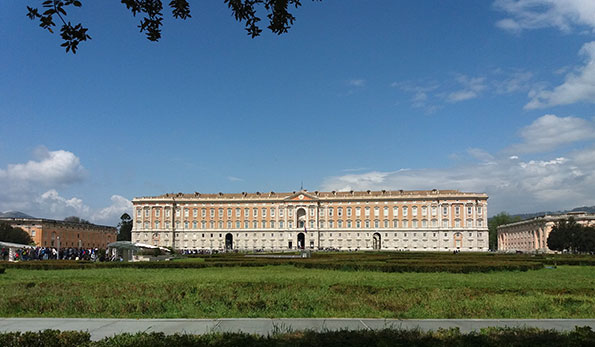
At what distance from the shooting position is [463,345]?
609cm

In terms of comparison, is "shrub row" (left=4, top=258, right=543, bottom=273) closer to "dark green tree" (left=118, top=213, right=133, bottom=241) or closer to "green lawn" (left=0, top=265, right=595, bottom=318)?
"green lawn" (left=0, top=265, right=595, bottom=318)

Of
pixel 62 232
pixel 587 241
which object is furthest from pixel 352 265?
pixel 62 232

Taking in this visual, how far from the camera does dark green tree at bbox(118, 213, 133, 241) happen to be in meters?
111

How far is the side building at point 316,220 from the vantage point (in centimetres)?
8788

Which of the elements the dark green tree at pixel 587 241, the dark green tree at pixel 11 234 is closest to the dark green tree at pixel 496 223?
the dark green tree at pixel 587 241

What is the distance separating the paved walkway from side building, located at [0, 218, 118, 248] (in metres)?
76.5

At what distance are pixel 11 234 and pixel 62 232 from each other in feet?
61.8

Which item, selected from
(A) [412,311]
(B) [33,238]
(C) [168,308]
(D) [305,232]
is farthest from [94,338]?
(B) [33,238]

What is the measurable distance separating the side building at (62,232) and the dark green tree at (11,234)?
4.82 meters

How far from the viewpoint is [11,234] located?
242 feet

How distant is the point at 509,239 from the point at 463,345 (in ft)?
387

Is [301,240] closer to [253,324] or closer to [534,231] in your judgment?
[534,231]

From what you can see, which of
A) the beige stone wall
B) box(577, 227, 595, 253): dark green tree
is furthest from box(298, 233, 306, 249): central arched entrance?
box(577, 227, 595, 253): dark green tree

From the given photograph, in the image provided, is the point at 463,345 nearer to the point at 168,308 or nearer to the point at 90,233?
the point at 168,308
